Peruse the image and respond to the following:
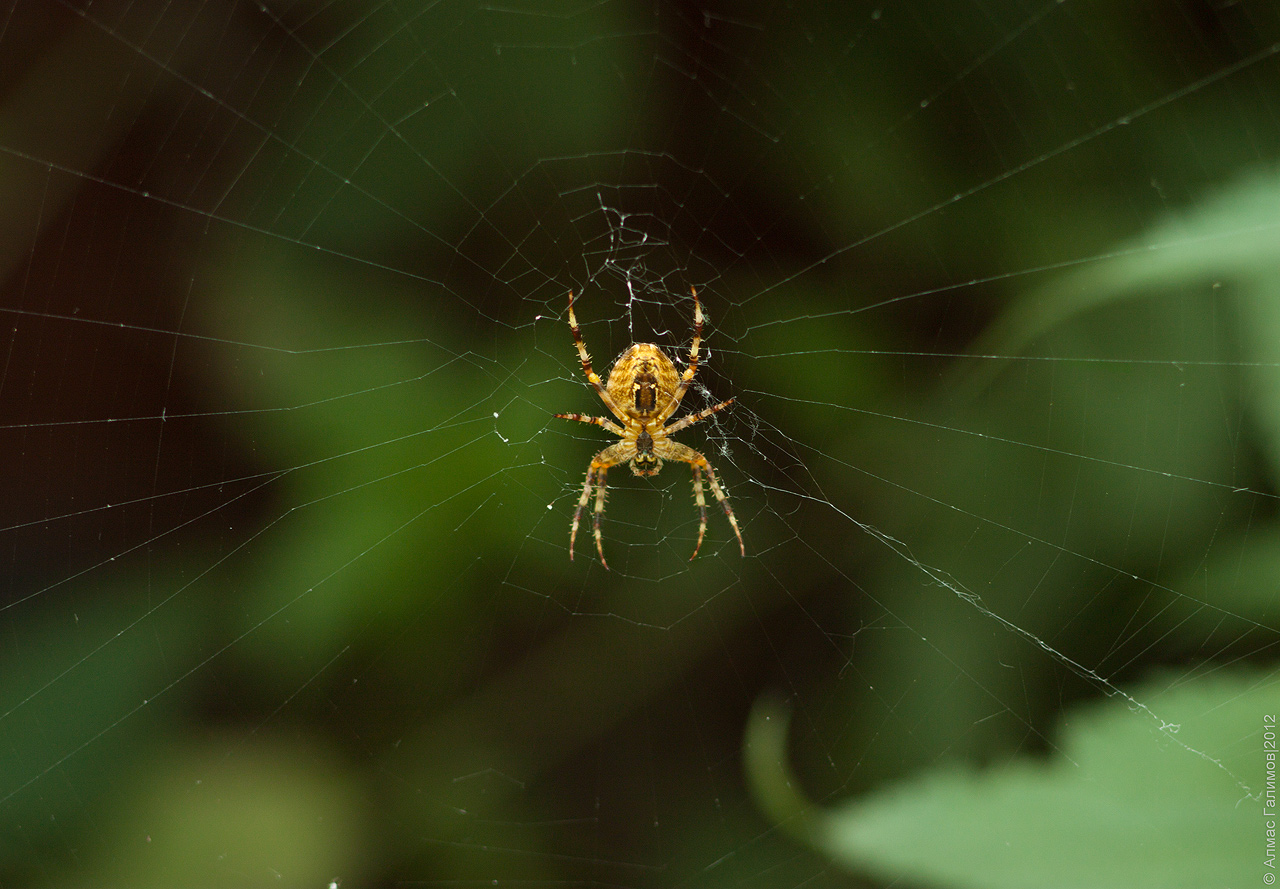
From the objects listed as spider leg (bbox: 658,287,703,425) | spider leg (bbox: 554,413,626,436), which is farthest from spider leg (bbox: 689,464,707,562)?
spider leg (bbox: 554,413,626,436)

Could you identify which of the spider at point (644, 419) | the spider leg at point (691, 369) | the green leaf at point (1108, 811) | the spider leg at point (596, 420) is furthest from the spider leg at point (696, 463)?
the green leaf at point (1108, 811)

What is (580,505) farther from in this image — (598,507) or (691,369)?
(691,369)

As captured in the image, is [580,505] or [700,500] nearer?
[580,505]

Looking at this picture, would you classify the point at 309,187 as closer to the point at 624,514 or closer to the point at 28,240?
the point at 28,240

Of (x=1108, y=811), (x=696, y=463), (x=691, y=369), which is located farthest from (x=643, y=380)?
(x=1108, y=811)

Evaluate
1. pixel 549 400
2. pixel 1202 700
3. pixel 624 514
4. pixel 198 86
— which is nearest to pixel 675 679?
pixel 624 514

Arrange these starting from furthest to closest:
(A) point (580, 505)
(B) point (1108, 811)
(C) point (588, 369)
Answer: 1. (A) point (580, 505)
2. (C) point (588, 369)
3. (B) point (1108, 811)
